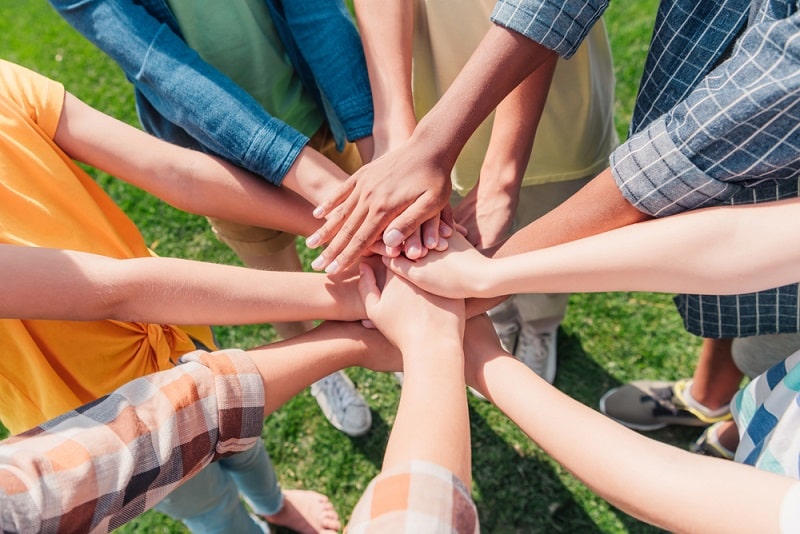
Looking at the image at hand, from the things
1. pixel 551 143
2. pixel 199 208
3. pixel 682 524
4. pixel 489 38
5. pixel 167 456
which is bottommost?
pixel 167 456

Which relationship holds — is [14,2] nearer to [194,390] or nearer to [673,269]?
[194,390]

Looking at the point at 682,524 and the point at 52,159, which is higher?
the point at 52,159

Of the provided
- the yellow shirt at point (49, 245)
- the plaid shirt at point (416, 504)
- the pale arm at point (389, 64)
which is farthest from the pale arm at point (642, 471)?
the yellow shirt at point (49, 245)

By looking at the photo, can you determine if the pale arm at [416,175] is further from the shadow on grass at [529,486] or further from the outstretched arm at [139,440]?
the shadow on grass at [529,486]

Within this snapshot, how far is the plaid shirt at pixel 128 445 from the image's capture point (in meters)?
0.94

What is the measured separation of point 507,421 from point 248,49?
1648 mm

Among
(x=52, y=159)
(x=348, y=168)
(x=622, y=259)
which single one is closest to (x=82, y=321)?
(x=52, y=159)

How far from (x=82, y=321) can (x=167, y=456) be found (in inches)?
17.3

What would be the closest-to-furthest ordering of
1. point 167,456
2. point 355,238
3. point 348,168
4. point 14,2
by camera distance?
1. point 167,456
2. point 355,238
3. point 348,168
4. point 14,2

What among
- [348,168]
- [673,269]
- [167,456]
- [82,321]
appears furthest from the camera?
[348,168]

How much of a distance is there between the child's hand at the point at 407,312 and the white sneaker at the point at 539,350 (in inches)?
39.8

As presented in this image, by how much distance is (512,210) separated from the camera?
1.73m

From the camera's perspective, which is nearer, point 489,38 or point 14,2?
point 489,38

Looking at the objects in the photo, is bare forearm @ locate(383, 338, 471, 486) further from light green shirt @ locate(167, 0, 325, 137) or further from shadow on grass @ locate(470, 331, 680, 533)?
shadow on grass @ locate(470, 331, 680, 533)
